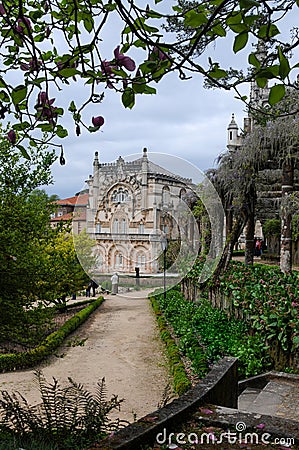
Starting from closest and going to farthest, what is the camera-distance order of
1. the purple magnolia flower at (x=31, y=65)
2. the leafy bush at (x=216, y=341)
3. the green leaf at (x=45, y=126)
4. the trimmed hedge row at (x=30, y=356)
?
the purple magnolia flower at (x=31, y=65) → the green leaf at (x=45, y=126) → the leafy bush at (x=216, y=341) → the trimmed hedge row at (x=30, y=356)

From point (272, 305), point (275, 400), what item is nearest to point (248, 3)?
point (275, 400)

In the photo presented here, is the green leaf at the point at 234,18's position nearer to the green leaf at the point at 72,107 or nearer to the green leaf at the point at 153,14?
the green leaf at the point at 153,14

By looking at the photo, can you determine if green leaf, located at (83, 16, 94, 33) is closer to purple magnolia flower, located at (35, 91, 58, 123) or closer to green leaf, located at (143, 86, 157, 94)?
purple magnolia flower, located at (35, 91, 58, 123)

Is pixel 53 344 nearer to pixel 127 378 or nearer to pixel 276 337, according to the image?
pixel 127 378

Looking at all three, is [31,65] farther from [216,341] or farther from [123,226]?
[123,226]

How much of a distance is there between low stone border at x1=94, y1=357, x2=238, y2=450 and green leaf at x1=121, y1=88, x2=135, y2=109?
1.14m

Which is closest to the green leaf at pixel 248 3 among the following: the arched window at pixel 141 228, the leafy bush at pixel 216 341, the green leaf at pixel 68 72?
the green leaf at pixel 68 72

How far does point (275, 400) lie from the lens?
3910mm

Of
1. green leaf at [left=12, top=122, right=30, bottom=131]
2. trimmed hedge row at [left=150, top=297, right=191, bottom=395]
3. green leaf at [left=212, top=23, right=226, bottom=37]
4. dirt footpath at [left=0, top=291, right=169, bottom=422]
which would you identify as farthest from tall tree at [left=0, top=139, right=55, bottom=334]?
green leaf at [left=212, top=23, right=226, bottom=37]

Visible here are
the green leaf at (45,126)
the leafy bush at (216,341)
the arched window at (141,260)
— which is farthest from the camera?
the arched window at (141,260)

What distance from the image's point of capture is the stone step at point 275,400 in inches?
140

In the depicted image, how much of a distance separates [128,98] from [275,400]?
3320mm

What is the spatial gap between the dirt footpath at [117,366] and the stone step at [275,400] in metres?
1.37

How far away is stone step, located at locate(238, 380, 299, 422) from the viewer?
3.57 metres
